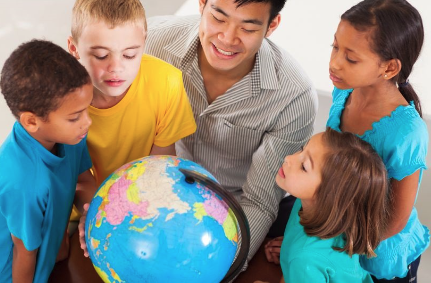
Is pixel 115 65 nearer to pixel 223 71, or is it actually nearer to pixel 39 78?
pixel 39 78

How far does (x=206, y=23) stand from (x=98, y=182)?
2.19ft

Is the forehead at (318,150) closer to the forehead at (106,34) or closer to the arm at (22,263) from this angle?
the forehead at (106,34)

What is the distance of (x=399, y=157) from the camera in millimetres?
1653

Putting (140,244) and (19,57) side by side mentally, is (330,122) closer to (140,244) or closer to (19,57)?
(140,244)

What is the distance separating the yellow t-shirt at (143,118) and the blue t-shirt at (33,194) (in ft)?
0.41

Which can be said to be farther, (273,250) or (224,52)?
(273,250)

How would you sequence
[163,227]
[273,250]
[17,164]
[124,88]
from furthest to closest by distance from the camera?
1. [273,250]
2. [124,88]
3. [17,164]
4. [163,227]

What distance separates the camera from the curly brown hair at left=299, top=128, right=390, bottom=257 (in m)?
1.62

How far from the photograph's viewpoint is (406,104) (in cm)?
174

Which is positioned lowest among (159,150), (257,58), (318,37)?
(318,37)

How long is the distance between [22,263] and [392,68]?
1.23 m

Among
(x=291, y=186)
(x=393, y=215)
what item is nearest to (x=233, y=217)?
(x=291, y=186)

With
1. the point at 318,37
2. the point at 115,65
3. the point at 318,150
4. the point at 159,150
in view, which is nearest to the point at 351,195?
the point at 318,150

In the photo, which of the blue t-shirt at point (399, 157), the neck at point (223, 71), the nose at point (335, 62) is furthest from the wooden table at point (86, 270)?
the nose at point (335, 62)
